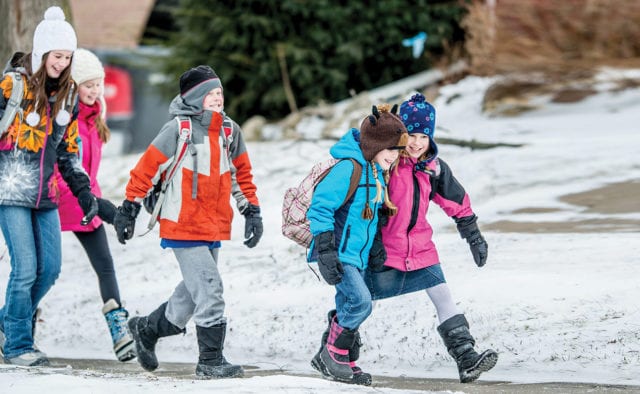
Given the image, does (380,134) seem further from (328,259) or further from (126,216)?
(126,216)

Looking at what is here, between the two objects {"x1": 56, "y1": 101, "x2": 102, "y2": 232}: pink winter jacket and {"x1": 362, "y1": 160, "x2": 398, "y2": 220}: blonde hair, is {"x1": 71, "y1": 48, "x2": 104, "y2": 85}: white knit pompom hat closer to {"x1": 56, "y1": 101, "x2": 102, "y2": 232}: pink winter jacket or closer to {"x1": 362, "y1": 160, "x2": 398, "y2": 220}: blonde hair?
{"x1": 56, "y1": 101, "x2": 102, "y2": 232}: pink winter jacket

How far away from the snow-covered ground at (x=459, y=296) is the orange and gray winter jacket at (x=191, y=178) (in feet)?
2.75

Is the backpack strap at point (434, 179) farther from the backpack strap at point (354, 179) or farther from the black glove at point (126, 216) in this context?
the black glove at point (126, 216)

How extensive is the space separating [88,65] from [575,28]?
372 inches

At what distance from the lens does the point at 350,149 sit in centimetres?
567

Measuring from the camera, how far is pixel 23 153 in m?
6.13

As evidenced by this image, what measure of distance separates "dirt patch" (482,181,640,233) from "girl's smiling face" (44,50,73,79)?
157 inches

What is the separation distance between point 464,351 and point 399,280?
0.51 m

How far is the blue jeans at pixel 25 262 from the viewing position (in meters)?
6.17

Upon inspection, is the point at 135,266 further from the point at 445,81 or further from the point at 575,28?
the point at 575,28

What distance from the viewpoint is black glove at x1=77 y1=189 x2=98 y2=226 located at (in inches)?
249

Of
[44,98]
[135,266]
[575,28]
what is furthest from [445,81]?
[44,98]

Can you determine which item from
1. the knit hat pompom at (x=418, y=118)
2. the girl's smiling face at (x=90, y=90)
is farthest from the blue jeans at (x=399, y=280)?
the girl's smiling face at (x=90, y=90)

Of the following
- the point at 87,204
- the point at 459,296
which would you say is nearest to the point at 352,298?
the point at 459,296
